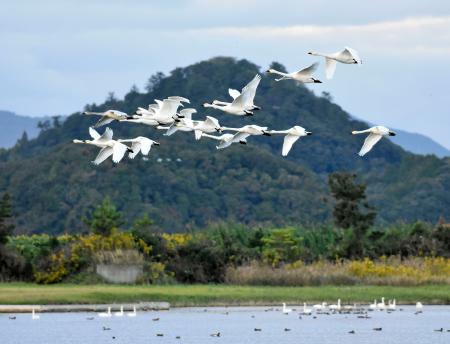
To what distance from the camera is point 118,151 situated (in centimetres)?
2736

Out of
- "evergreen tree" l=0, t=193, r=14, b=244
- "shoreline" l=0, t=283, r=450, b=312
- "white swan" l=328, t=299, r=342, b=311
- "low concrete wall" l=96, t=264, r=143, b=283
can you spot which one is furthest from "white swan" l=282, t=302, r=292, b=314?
"evergreen tree" l=0, t=193, r=14, b=244

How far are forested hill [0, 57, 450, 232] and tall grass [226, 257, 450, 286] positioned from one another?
30.2 m

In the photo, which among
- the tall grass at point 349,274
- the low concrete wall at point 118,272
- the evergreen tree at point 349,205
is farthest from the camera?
the evergreen tree at point 349,205

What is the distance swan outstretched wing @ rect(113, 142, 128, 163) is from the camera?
2675 centimetres

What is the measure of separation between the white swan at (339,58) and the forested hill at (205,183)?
53.3 m

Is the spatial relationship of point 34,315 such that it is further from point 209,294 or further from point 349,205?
point 349,205

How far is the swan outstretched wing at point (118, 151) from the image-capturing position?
26.8 m

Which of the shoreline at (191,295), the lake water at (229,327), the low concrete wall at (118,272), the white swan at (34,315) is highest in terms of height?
the low concrete wall at (118,272)

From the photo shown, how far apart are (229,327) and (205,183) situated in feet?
167

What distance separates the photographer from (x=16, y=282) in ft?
163

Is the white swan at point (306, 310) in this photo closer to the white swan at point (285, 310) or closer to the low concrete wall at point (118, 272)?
the white swan at point (285, 310)

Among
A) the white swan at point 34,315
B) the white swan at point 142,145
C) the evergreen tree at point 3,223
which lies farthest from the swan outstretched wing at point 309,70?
the evergreen tree at point 3,223

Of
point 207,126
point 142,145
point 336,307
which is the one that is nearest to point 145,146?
point 142,145

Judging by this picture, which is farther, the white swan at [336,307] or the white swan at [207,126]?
the white swan at [336,307]
